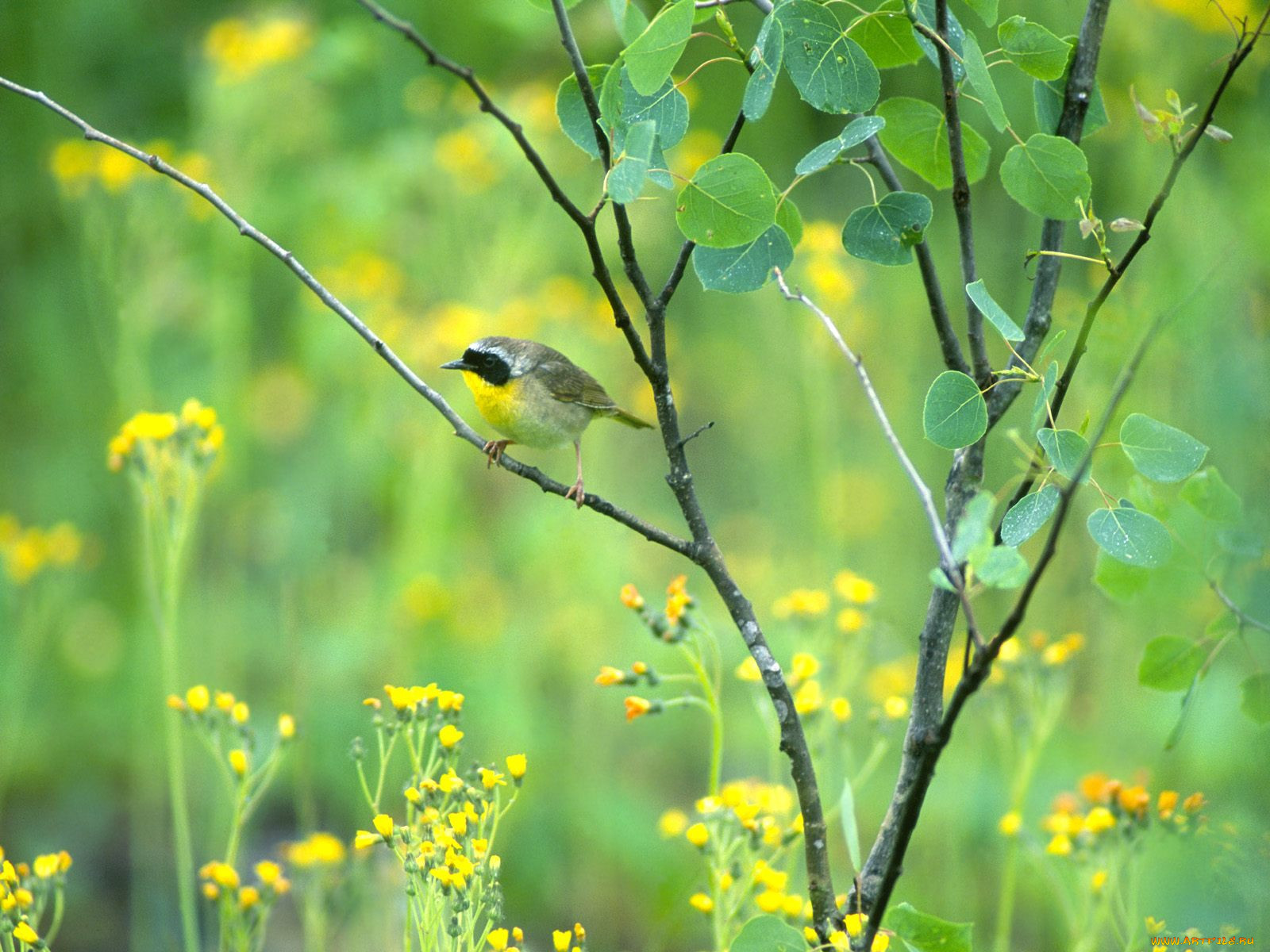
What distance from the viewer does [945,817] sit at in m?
3.39

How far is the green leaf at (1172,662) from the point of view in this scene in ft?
5.35

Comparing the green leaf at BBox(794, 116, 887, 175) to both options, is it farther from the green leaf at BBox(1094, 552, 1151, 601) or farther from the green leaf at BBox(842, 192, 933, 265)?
the green leaf at BBox(1094, 552, 1151, 601)

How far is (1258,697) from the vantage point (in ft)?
4.93

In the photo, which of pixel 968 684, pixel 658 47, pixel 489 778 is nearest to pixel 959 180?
pixel 658 47

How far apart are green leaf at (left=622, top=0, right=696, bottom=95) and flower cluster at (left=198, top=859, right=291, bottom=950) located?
1245 mm

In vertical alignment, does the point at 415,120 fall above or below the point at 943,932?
above

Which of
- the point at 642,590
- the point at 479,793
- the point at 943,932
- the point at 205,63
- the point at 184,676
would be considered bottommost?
the point at 943,932

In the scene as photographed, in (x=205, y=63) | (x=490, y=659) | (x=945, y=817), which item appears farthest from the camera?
(x=205, y=63)

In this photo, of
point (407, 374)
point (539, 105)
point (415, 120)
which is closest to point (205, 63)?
point (415, 120)

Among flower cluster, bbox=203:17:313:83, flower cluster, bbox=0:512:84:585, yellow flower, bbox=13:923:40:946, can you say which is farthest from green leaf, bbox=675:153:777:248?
flower cluster, bbox=203:17:313:83

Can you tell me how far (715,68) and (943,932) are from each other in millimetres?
4176

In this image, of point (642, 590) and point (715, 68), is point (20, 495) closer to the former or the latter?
point (642, 590)

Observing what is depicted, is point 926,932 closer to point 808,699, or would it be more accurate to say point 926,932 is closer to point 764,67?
point 808,699

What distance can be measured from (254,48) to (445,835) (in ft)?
10.7
